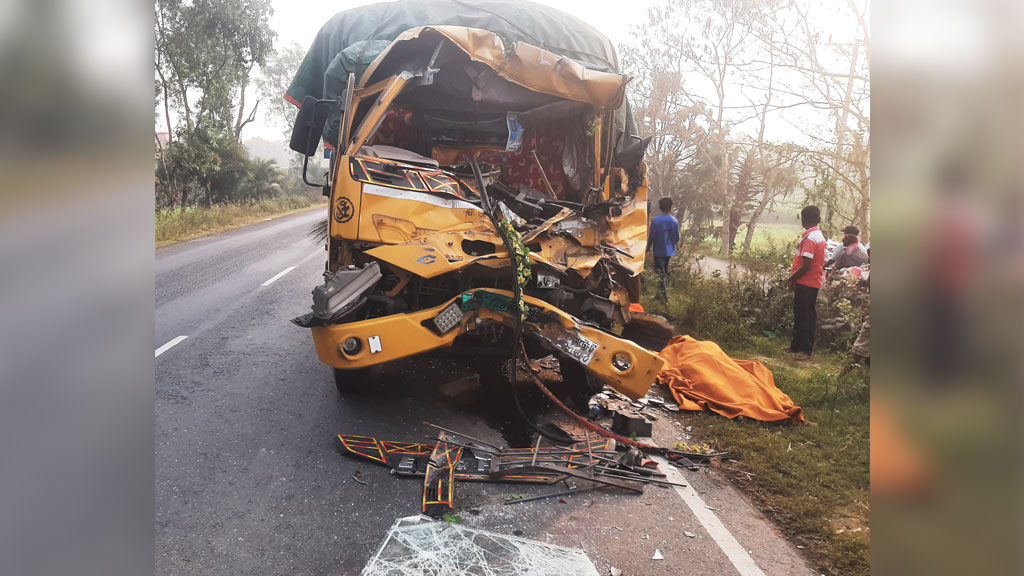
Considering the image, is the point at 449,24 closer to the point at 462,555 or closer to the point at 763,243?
the point at 462,555

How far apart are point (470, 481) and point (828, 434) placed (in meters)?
3.01

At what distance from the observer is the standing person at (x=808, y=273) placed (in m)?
6.96

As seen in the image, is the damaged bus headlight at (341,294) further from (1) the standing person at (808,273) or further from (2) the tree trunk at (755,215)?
(2) the tree trunk at (755,215)

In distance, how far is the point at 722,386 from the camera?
18.3 ft

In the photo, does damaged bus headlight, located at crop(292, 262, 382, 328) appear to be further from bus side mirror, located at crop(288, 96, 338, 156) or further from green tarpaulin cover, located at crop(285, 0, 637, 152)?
green tarpaulin cover, located at crop(285, 0, 637, 152)

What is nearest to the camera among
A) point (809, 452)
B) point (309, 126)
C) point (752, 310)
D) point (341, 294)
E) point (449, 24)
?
point (341, 294)

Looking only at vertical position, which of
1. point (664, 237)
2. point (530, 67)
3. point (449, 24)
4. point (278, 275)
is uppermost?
point (449, 24)

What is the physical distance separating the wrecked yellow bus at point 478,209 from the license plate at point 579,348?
15 millimetres

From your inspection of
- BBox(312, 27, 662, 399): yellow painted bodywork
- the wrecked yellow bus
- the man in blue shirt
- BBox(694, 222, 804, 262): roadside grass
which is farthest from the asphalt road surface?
BBox(694, 222, 804, 262): roadside grass

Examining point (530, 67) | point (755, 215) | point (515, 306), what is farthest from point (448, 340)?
point (755, 215)

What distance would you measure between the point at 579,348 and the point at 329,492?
6.33 ft

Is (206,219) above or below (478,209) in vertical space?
below

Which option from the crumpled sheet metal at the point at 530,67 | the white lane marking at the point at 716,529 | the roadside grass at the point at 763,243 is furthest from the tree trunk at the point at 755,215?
the white lane marking at the point at 716,529
